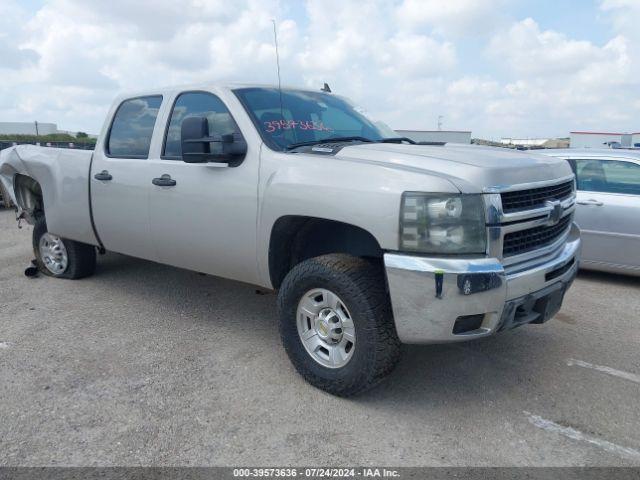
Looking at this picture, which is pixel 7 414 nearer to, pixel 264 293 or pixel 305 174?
pixel 305 174

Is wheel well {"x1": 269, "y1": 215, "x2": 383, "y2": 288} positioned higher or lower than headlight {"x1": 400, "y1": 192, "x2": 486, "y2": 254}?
lower

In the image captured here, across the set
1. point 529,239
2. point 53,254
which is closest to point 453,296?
point 529,239

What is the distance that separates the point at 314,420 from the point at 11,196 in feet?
16.2

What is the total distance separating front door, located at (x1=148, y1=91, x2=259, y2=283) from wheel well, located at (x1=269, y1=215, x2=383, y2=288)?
0.17 metres

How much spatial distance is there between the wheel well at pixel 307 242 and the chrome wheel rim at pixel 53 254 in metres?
3.26

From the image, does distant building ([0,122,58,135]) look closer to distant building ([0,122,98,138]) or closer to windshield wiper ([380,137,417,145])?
distant building ([0,122,98,138])

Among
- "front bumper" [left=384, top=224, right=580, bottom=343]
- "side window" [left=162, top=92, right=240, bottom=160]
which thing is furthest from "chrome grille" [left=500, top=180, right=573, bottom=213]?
"side window" [left=162, top=92, right=240, bottom=160]

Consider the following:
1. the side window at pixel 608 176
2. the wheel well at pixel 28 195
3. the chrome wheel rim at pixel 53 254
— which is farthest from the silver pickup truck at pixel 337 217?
the side window at pixel 608 176

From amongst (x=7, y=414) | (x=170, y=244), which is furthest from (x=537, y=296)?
(x=7, y=414)

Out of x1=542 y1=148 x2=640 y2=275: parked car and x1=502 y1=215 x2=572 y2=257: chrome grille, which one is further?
x1=542 y1=148 x2=640 y2=275: parked car

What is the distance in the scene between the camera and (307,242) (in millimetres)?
3773

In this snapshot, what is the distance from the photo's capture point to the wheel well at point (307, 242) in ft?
11.2

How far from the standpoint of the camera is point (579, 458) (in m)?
2.74

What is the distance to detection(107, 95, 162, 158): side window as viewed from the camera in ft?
14.8
